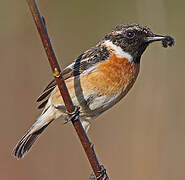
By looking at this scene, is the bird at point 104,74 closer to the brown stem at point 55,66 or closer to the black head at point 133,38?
the black head at point 133,38

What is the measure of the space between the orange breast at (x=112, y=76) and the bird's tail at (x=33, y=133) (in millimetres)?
560

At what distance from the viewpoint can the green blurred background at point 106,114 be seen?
4.43 meters

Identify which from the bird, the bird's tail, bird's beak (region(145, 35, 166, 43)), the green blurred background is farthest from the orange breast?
the bird's tail

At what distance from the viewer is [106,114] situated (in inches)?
243

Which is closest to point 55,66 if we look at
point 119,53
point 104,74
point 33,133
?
point 104,74

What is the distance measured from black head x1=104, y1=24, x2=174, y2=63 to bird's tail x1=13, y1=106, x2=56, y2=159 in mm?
869

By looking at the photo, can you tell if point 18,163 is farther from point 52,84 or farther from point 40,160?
point 52,84

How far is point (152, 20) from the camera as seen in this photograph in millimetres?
4164

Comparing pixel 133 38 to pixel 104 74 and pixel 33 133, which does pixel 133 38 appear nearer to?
pixel 104 74

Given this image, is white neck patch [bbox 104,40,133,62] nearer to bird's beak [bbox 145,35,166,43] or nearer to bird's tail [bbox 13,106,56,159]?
bird's beak [bbox 145,35,166,43]

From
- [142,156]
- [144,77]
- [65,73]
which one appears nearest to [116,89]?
[65,73]

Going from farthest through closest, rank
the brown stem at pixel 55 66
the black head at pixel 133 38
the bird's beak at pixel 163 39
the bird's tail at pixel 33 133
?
the bird's tail at pixel 33 133 → the black head at pixel 133 38 → the bird's beak at pixel 163 39 → the brown stem at pixel 55 66

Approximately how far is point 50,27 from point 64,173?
2267 millimetres

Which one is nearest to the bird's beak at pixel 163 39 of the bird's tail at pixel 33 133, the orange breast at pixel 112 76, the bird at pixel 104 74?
the bird at pixel 104 74
